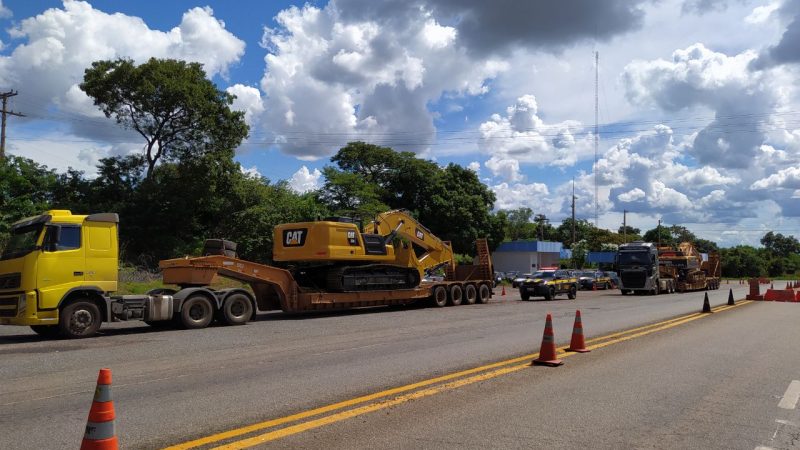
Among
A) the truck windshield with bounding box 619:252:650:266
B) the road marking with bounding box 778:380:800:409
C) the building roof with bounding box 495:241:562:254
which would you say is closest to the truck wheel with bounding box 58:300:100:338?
the road marking with bounding box 778:380:800:409

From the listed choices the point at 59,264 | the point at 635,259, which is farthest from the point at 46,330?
the point at 635,259

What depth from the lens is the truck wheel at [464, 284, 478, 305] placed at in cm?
2452

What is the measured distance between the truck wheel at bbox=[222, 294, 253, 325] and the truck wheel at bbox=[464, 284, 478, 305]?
1098 centimetres

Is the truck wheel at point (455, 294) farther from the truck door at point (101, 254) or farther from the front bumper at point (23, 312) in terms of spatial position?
the front bumper at point (23, 312)

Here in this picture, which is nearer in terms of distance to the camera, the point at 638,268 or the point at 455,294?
the point at 455,294

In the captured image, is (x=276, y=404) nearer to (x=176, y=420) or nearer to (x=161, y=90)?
(x=176, y=420)

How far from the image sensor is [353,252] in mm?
19391

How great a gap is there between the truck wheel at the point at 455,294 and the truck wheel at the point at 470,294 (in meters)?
0.30

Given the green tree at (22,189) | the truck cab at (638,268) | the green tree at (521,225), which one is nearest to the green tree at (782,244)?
the green tree at (521,225)

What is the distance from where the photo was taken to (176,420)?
6.06m

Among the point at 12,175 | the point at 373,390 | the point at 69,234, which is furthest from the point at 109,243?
the point at 12,175

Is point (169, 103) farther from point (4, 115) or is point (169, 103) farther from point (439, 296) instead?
point (439, 296)

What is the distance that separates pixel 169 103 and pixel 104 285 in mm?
27379

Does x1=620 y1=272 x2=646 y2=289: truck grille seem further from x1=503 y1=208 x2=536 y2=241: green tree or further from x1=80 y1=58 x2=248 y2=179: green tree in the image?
x1=503 y1=208 x2=536 y2=241: green tree
